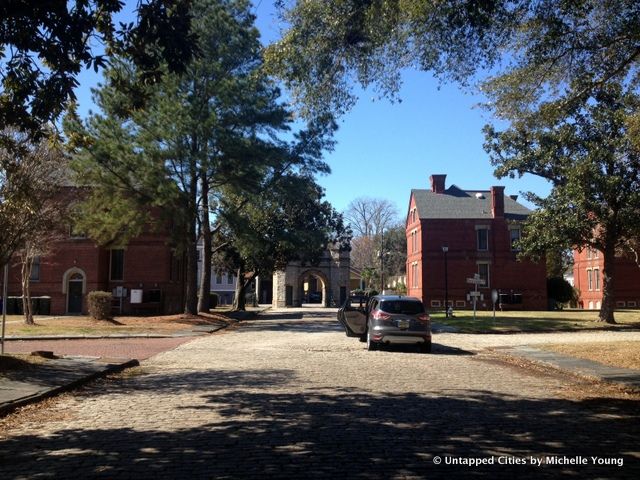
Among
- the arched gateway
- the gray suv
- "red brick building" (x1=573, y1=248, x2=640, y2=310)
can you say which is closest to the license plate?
the gray suv

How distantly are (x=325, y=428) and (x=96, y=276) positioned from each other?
119ft

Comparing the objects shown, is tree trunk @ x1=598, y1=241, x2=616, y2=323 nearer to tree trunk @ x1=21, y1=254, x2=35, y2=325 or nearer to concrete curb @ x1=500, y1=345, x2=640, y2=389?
concrete curb @ x1=500, y1=345, x2=640, y2=389

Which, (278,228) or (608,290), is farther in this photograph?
(278,228)

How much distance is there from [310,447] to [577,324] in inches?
1120

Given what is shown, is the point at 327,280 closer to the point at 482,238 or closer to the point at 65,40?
the point at 482,238

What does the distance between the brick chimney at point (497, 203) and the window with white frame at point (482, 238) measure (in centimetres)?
165

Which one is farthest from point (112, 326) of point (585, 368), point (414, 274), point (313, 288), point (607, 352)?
point (313, 288)

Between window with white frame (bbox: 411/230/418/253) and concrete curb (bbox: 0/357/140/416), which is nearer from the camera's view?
concrete curb (bbox: 0/357/140/416)

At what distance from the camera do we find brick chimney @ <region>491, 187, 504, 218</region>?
5212 cm

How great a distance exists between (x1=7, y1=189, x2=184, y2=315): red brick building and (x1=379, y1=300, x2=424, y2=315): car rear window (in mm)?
26107

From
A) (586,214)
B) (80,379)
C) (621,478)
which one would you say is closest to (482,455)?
(621,478)

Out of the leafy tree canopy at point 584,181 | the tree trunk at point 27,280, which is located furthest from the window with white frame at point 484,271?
the tree trunk at point 27,280

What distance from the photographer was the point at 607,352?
1697cm

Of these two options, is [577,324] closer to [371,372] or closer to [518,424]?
[371,372]
